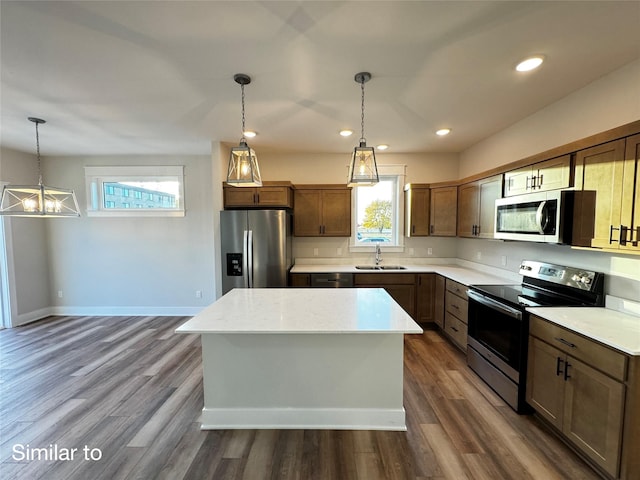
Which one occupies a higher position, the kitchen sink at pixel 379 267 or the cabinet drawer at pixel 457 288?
the kitchen sink at pixel 379 267

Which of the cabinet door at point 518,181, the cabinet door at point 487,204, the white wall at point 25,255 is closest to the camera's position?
the cabinet door at point 518,181

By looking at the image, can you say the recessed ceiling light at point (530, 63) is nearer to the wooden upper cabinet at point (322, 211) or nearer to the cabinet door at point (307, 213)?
the wooden upper cabinet at point (322, 211)

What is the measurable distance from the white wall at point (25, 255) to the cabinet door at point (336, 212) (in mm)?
4787

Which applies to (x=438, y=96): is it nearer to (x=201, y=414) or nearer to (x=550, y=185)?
(x=550, y=185)

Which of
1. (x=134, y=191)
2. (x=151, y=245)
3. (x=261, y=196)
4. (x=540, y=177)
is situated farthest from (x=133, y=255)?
(x=540, y=177)

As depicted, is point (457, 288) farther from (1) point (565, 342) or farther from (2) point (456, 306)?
(1) point (565, 342)

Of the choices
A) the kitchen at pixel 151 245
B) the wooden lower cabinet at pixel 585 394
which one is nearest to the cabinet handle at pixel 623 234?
the wooden lower cabinet at pixel 585 394

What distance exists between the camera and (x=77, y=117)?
297cm

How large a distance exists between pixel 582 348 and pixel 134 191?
5.86 m

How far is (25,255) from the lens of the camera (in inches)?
172

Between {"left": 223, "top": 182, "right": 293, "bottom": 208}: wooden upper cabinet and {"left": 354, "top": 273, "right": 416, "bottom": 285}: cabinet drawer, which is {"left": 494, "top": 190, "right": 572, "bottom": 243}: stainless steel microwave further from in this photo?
{"left": 223, "top": 182, "right": 293, "bottom": 208}: wooden upper cabinet

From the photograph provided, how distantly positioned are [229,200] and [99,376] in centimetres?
250

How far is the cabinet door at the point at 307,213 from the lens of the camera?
4.28 metres

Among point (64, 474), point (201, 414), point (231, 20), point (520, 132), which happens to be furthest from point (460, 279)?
point (64, 474)
